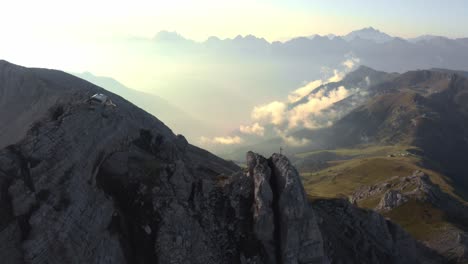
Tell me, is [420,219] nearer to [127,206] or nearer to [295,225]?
[295,225]

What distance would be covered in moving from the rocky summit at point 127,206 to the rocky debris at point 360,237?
967mm

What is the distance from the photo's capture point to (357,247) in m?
78.3

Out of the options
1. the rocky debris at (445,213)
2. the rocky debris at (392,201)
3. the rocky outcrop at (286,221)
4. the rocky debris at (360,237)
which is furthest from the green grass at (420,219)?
the rocky outcrop at (286,221)

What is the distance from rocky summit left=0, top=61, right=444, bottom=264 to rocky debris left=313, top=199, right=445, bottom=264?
3.17ft

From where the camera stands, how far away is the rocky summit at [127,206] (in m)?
50.6

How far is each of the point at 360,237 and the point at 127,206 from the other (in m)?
45.3

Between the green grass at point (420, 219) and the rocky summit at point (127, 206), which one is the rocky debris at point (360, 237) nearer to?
the rocky summit at point (127, 206)

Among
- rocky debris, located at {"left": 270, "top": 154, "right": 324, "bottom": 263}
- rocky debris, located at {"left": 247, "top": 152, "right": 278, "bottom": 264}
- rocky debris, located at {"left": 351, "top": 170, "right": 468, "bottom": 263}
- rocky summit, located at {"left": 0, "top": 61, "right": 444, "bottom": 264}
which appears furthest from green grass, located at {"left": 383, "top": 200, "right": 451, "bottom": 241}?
rocky debris, located at {"left": 247, "top": 152, "right": 278, "bottom": 264}

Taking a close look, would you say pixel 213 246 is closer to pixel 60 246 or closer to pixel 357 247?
pixel 60 246

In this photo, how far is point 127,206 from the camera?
5766 centimetres

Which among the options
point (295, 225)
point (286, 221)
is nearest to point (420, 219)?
point (295, 225)

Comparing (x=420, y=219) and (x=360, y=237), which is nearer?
(x=360, y=237)

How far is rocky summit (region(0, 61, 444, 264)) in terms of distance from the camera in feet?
166

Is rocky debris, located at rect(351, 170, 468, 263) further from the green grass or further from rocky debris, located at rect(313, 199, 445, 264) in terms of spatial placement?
rocky debris, located at rect(313, 199, 445, 264)
